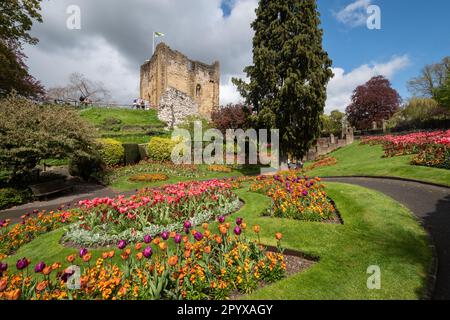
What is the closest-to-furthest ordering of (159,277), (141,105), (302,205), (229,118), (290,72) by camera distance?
(159,277) < (302,205) < (290,72) < (229,118) < (141,105)

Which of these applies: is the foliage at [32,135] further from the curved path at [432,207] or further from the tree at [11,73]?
the curved path at [432,207]

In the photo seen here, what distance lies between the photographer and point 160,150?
904 inches

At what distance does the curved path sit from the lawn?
24.5 metres

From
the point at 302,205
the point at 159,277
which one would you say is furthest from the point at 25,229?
the point at 302,205

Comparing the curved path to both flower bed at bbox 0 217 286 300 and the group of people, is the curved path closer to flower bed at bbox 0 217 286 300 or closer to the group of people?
flower bed at bbox 0 217 286 300

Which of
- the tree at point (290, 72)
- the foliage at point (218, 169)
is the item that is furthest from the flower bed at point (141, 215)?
the foliage at point (218, 169)

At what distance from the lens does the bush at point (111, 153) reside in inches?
791

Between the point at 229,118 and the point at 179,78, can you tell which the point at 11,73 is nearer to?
the point at 229,118

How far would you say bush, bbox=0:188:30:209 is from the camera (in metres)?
11.5

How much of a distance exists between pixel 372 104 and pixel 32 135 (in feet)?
166

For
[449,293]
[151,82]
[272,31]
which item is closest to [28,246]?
[449,293]

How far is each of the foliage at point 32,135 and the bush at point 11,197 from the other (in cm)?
115

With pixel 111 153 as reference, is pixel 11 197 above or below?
below

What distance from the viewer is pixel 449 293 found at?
3.41m
